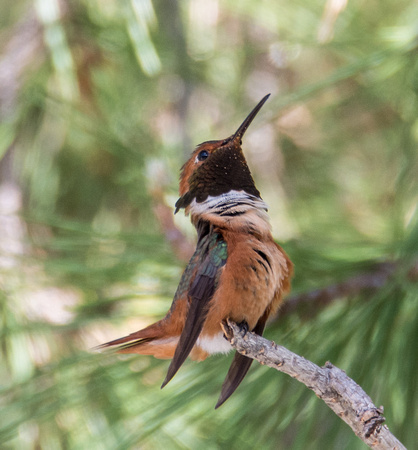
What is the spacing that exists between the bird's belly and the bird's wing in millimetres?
58

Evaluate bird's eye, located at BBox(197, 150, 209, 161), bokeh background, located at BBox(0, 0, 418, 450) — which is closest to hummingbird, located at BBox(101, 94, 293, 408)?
bokeh background, located at BBox(0, 0, 418, 450)

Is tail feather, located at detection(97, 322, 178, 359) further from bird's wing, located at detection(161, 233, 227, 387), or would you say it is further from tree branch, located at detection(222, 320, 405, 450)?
tree branch, located at detection(222, 320, 405, 450)

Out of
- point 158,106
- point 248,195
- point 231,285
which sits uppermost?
point 158,106

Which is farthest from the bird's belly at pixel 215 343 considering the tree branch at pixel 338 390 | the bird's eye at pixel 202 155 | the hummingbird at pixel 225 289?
the bird's eye at pixel 202 155

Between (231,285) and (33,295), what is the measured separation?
41.8 inches

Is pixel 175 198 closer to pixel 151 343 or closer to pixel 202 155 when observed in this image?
pixel 202 155

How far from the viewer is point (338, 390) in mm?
870

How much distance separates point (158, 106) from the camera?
100 inches

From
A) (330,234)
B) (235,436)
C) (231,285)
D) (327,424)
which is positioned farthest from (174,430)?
(330,234)

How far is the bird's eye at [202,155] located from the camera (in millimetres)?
1455

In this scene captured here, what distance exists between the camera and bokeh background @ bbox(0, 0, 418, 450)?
129cm

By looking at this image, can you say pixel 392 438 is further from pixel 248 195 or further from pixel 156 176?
pixel 156 176

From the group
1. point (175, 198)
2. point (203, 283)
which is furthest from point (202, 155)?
point (203, 283)

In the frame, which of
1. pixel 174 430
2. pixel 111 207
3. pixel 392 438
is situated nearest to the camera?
pixel 392 438
